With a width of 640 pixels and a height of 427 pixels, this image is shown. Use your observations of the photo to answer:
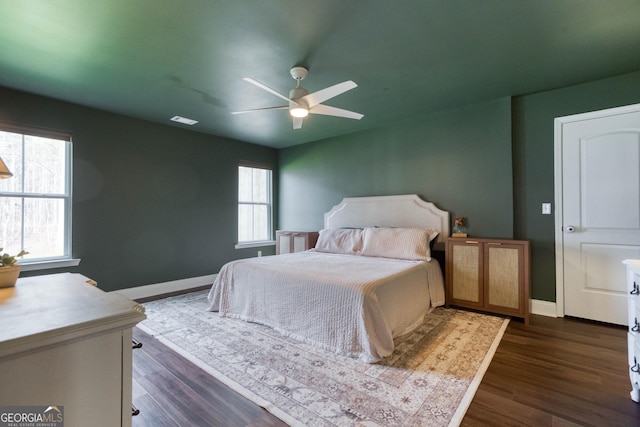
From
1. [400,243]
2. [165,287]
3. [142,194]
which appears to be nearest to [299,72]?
[400,243]

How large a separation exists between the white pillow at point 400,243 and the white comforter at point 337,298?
16cm

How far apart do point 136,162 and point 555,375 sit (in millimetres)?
4937

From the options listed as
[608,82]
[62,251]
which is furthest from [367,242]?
[62,251]

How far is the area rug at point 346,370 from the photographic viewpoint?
5.34 ft

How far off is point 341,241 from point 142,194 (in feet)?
9.39

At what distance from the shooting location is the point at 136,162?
13.0ft

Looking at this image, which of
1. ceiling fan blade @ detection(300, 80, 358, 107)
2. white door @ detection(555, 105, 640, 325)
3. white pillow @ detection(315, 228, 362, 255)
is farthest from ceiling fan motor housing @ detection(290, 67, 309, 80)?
white door @ detection(555, 105, 640, 325)

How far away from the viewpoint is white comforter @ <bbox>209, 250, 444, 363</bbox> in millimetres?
2197

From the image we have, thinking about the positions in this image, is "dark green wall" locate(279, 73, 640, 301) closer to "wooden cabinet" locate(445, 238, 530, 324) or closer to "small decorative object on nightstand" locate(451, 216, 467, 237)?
"small decorative object on nightstand" locate(451, 216, 467, 237)

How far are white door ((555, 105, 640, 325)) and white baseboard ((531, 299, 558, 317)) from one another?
0.07 m

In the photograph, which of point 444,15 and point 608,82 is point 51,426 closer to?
point 444,15

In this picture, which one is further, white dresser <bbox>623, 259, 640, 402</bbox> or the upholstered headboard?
the upholstered headboard

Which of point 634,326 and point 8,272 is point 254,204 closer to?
point 8,272

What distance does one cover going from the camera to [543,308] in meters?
3.13
